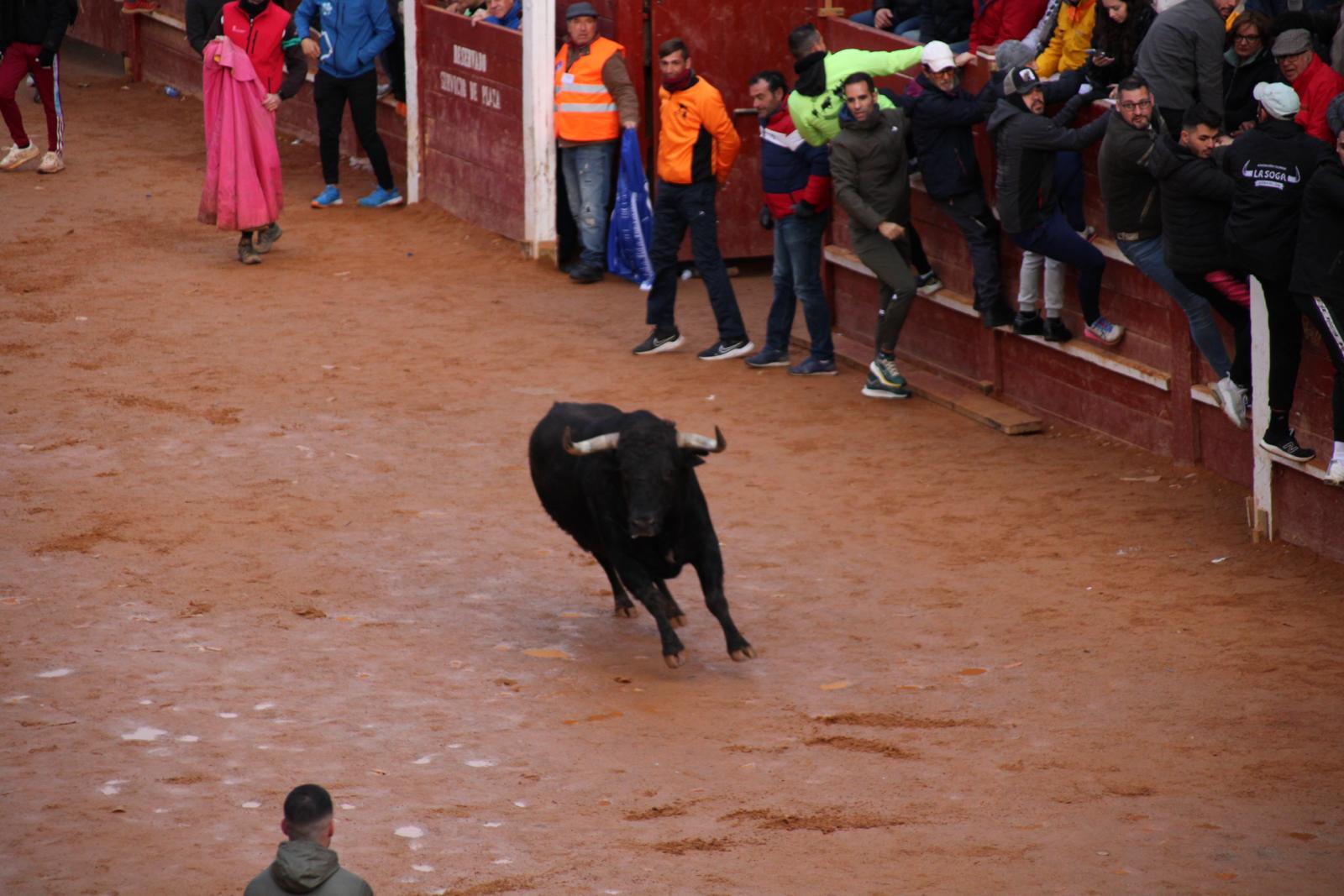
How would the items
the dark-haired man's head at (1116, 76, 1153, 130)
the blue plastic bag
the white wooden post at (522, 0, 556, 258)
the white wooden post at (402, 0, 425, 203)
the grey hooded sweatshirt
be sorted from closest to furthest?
the grey hooded sweatshirt < the dark-haired man's head at (1116, 76, 1153, 130) < the blue plastic bag < the white wooden post at (522, 0, 556, 258) < the white wooden post at (402, 0, 425, 203)

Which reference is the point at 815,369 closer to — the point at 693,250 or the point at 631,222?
the point at 693,250

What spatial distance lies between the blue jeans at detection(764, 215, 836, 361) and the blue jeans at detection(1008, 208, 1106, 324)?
1.95 m

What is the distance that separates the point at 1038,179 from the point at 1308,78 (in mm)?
1677

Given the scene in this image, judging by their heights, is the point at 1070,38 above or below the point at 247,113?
above

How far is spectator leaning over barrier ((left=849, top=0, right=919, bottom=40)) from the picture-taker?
13.7 meters

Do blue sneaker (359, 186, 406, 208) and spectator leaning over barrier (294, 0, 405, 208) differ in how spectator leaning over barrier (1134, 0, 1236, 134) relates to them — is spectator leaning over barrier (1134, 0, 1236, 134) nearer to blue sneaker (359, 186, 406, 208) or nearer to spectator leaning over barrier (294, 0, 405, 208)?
spectator leaning over barrier (294, 0, 405, 208)

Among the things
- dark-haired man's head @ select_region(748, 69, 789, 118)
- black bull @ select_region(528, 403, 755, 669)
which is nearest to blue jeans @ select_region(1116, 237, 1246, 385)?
dark-haired man's head @ select_region(748, 69, 789, 118)

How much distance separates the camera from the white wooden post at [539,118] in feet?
52.3

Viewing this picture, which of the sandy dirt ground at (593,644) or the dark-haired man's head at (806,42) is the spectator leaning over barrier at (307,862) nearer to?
the sandy dirt ground at (593,644)

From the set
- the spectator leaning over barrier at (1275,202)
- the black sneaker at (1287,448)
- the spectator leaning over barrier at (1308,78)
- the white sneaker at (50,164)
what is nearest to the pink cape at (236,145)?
the white sneaker at (50,164)

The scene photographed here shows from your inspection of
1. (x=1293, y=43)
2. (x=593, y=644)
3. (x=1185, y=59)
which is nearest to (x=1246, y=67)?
(x=1185, y=59)

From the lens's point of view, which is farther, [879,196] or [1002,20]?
[1002,20]

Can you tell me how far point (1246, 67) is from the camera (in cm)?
1046

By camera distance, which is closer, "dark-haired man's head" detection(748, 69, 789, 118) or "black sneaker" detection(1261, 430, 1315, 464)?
"black sneaker" detection(1261, 430, 1315, 464)
